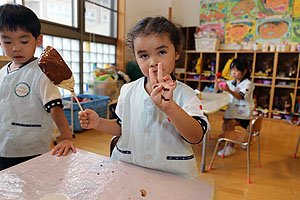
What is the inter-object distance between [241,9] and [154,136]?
199 inches

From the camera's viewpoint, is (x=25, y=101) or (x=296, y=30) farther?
(x=296, y=30)

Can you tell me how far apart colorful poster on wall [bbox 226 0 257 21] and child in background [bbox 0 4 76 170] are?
4918 mm

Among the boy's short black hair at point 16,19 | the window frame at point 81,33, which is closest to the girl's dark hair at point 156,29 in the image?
the boy's short black hair at point 16,19

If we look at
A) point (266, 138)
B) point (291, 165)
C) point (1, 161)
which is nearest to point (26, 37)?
point (1, 161)

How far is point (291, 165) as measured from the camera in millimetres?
2475

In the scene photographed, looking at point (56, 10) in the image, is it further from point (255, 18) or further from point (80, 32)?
point (255, 18)

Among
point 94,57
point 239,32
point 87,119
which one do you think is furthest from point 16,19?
point 239,32

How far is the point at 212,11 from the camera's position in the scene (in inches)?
206

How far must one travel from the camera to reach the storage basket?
195 inches

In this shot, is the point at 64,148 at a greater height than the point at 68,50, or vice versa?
the point at 68,50

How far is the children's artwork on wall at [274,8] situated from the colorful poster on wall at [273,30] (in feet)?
0.34

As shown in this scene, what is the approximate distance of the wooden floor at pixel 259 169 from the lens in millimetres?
1897

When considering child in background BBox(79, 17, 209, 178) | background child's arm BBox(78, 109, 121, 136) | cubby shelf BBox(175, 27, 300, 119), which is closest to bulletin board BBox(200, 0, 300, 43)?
cubby shelf BBox(175, 27, 300, 119)

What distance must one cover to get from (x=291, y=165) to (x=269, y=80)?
8.60 ft
